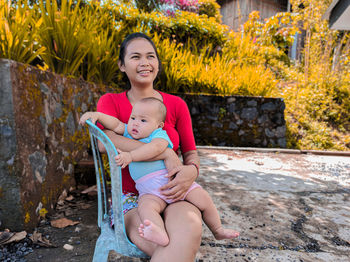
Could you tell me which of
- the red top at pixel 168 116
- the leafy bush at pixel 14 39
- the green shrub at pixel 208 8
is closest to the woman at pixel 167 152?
the red top at pixel 168 116

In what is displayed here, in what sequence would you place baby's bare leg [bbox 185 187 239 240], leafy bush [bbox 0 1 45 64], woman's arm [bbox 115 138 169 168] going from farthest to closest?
leafy bush [bbox 0 1 45 64] → baby's bare leg [bbox 185 187 239 240] → woman's arm [bbox 115 138 169 168]

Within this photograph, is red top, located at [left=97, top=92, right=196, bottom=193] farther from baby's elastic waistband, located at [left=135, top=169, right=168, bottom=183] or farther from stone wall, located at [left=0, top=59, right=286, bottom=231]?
stone wall, located at [left=0, top=59, right=286, bottom=231]

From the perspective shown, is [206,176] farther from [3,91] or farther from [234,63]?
[234,63]

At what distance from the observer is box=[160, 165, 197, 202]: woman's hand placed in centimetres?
112

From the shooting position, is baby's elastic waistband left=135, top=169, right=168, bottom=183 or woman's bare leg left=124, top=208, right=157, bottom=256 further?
baby's elastic waistband left=135, top=169, right=168, bottom=183

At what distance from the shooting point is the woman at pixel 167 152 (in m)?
0.97

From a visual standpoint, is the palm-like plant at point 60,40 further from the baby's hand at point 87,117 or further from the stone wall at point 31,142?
the baby's hand at point 87,117

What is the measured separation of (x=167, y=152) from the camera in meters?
1.20

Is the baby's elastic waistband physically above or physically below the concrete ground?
above

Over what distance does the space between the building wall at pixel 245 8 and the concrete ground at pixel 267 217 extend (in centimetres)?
1062

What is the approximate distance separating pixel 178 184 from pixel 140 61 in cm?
68

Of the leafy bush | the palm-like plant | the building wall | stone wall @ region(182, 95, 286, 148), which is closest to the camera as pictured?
the leafy bush

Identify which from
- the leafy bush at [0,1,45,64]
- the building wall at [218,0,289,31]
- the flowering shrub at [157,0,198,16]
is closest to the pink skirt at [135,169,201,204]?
the leafy bush at [0,1,45,64]

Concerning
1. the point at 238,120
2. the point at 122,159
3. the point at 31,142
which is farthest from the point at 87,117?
the point at 238,120
